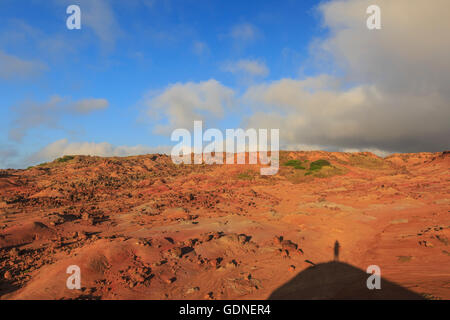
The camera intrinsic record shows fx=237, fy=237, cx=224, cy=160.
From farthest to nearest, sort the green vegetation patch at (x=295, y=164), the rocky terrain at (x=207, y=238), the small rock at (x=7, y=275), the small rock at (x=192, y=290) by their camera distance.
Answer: the green vegetation patch at (x=295, y=164) → the small rock at (x=7, y=275) → the rocky terrain at (x=207, y=238) → the small rock at (x=192, y=290)

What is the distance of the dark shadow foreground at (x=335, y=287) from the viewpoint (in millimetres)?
7062

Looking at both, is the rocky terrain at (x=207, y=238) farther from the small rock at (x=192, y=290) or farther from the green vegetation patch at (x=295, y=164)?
the green vegetation patch at (x=295, y=164)

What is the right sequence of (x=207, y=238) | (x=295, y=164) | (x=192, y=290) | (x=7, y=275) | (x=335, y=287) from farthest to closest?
(x=295, y=164)
(x=207, y=238)
(x=7, y=275)
(x=192, y=290)
(x=335, y=287)

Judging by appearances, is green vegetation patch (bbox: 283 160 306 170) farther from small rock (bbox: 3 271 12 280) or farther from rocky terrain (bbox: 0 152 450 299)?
small rock (bbox: 3 271 12 280)

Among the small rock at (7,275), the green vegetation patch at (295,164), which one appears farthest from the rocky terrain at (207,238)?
the green vegetation patch at (295,164)

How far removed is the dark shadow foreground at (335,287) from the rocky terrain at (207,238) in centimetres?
15

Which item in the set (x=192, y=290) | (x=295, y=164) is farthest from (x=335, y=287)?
(x=295, y=164)

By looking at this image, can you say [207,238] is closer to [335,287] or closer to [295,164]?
[335,287]

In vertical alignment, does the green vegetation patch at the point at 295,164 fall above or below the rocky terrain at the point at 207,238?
above

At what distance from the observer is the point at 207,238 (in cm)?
1259

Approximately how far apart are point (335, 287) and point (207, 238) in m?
6.57

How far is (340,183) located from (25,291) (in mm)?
→ 32763
